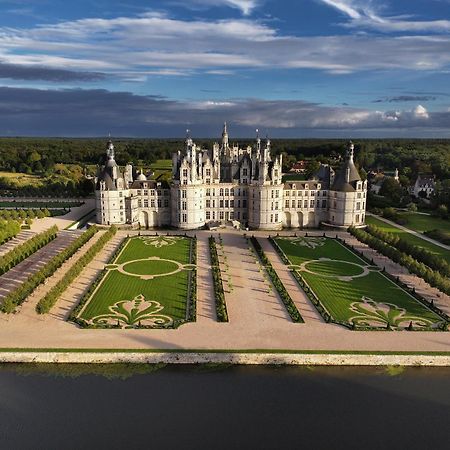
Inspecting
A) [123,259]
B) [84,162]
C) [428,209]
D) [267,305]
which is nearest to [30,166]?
[84,162]

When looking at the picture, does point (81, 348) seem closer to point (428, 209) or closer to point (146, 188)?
point (146, 188)

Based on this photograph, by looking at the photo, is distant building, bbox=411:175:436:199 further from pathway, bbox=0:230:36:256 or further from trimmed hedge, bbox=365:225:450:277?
pathway, bbox=0:230:36:256

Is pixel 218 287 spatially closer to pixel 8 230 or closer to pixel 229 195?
pixel 229 195

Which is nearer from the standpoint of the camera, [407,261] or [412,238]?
[407,261]

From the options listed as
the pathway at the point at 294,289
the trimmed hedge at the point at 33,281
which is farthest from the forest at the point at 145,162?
the trimmed hedge at the point at 33,281

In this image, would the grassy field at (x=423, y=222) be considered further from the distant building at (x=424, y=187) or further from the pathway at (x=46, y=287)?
the pathway at (x=46, y=287)

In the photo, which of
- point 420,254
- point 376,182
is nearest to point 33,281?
point 420,254

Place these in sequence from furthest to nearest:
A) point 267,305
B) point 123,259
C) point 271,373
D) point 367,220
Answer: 1. point 367,220
2. point 123,259
3. point 267,305
4. point 271,373

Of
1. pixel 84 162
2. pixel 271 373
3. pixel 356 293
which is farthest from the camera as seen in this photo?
pixel 84 162
